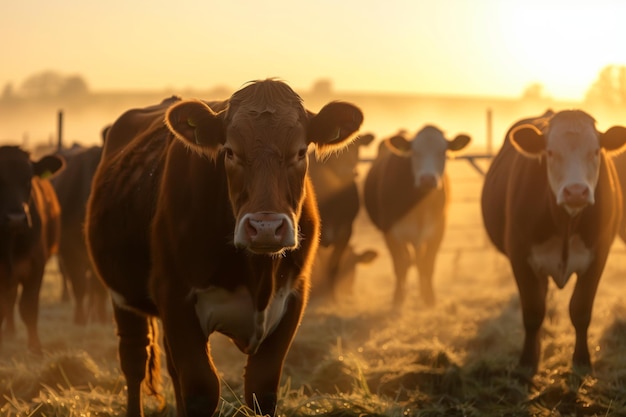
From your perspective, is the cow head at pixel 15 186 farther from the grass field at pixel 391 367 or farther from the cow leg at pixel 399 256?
the cow leg at pixel 399 256

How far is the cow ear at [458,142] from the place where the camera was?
33.8 ft

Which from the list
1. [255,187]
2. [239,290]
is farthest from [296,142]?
[239,290]

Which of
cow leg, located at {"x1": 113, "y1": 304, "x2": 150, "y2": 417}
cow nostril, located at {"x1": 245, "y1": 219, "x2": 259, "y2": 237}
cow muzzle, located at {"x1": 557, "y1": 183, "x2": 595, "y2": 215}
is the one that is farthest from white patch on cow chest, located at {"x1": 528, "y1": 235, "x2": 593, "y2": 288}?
cow nostril, located at {"x1": 245, "y1": 219, "x2": 259, "y2": 237}

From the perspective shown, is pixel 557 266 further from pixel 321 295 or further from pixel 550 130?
pixel 321 295

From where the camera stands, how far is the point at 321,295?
1030 centimetres

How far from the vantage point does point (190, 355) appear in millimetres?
3732

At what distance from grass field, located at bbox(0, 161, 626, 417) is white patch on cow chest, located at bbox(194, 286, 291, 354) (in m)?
0.35

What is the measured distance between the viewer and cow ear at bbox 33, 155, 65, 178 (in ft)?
25.2

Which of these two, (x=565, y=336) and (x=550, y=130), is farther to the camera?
(x=565, y=336)

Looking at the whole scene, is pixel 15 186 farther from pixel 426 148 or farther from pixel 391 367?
pixel 426 148

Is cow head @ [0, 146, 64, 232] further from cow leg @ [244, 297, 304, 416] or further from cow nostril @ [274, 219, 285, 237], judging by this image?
cow nostril @ [274, 219, 285, 237]

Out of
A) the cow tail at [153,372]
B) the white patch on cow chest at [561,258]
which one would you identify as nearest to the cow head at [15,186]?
the cow tail at [153,372]

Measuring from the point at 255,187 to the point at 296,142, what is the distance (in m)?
0.28

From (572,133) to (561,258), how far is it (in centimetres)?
80
